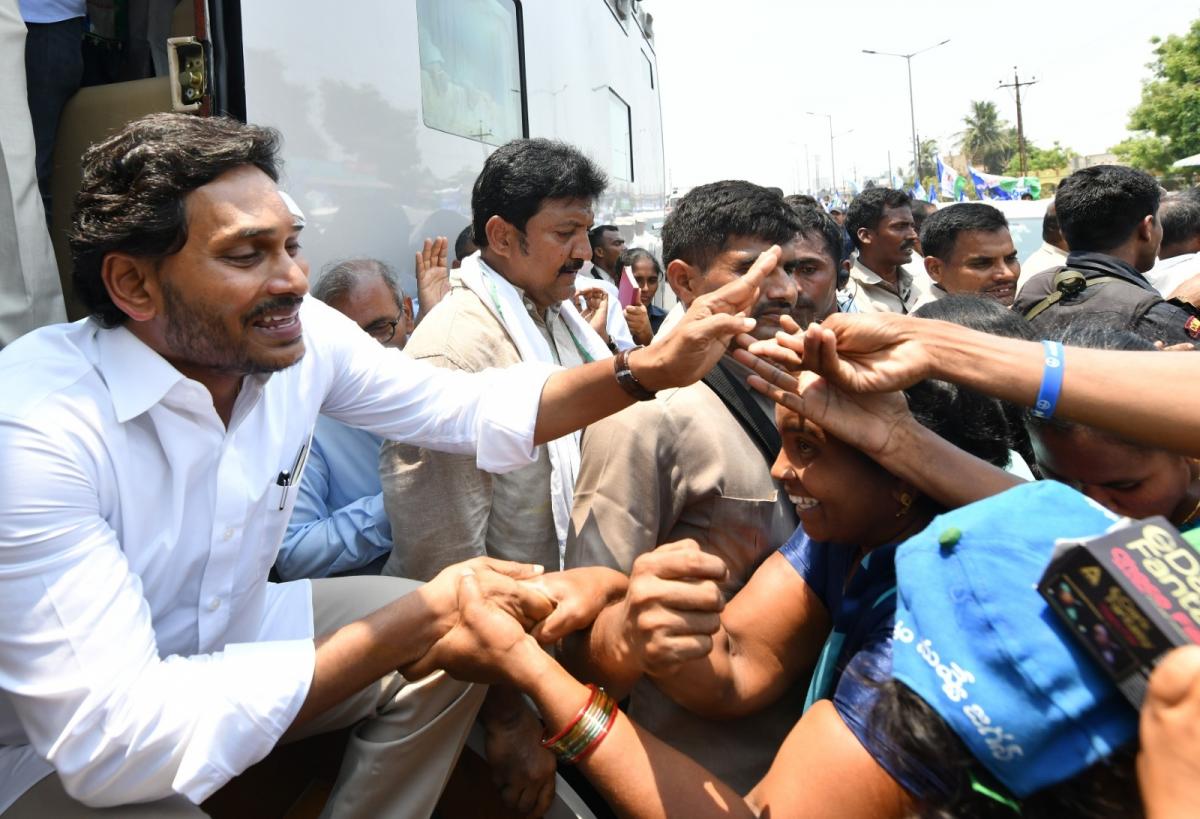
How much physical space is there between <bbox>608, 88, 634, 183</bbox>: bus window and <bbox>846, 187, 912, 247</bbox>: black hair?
97.4 inches

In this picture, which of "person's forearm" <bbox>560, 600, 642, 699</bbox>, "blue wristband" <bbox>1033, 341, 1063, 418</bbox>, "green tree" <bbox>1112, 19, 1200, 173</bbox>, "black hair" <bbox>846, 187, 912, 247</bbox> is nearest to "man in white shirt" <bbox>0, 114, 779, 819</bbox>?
"person's forearm" <bbox>560, 600, 642, 699</bbox>

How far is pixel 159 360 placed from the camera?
1.66m

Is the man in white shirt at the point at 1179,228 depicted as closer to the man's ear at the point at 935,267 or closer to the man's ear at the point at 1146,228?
the man's ear at the point at 935,267

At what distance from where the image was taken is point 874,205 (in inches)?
208

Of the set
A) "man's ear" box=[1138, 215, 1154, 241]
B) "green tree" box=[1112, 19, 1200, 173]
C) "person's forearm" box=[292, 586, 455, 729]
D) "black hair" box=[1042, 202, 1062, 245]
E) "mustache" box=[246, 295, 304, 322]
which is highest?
"green tree" box=[1112, 19, 1200, 173]

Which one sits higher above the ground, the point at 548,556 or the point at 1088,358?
the point at 1088,358

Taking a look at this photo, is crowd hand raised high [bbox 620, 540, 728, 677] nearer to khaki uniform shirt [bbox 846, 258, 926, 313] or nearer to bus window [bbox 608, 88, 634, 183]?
khaki uniform shirt [bbox 846, 258, 926, 313]

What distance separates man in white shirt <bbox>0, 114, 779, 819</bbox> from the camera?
1392 millimetres

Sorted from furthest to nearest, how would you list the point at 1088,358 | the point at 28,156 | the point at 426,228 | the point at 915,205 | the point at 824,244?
1. the point at 915,205
2. the point at 426,228
3. the point at 824,244
4. the point at 28,156
5. the point at 1088,358

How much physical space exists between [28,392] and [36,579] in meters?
0.34

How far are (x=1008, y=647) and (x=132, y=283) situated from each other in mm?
1665

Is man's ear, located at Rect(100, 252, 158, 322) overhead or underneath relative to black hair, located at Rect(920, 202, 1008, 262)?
underneath

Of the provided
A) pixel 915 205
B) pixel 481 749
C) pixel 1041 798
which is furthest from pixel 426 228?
pixel 915 205

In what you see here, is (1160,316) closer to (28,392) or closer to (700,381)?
(700,381)
